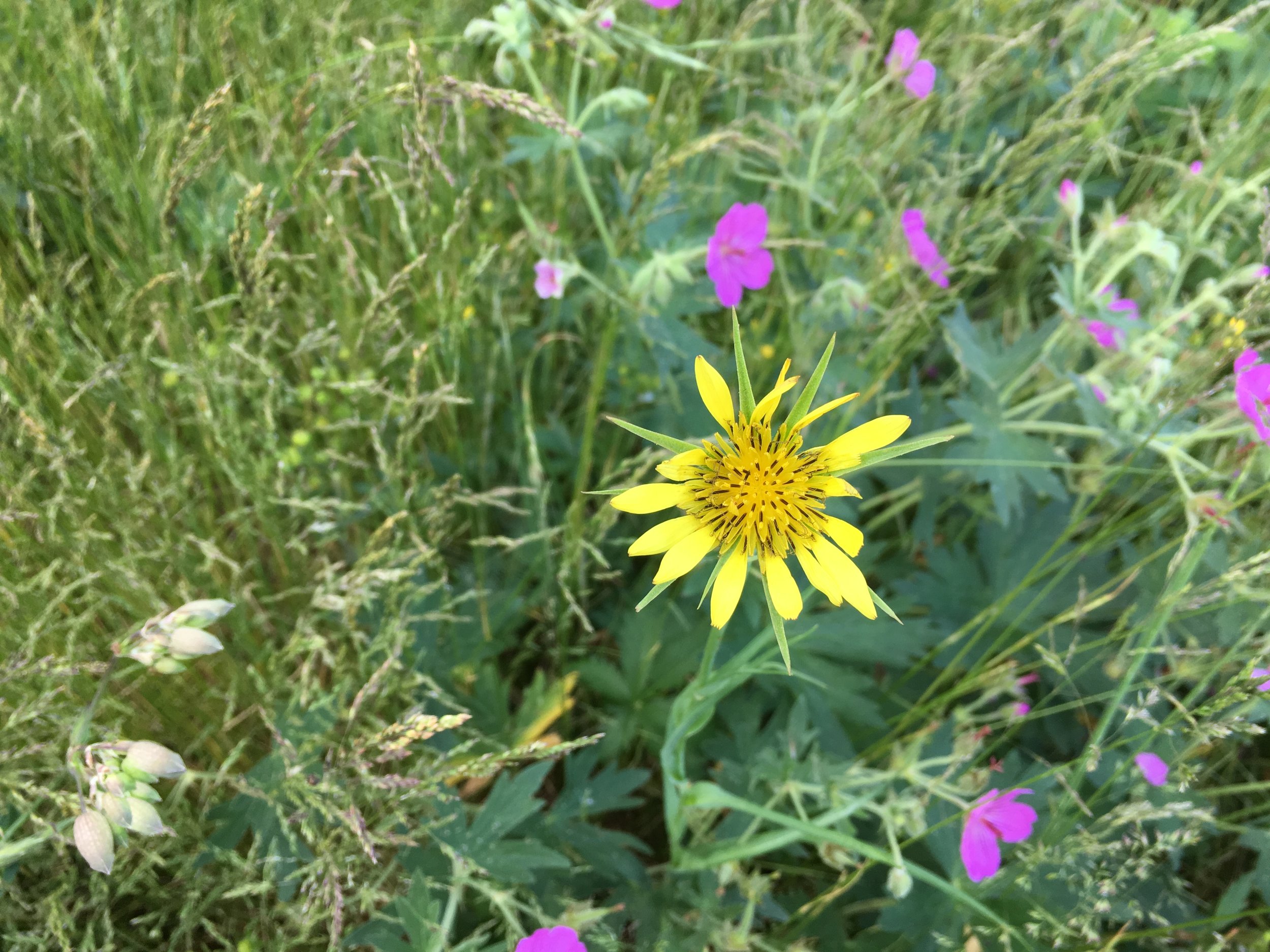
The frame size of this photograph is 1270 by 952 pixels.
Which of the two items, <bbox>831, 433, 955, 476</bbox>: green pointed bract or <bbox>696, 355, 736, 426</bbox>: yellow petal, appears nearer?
<bbox>831, 433, 955, 476</bbox>: green pointed bract

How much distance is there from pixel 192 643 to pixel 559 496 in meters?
0.93

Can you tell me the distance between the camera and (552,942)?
103 cm

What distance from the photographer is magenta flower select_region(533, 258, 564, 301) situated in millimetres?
1463

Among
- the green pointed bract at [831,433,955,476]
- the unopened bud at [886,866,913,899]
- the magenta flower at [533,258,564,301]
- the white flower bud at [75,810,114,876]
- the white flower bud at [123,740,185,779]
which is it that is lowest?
the unopened bud at [886,866,913,899]

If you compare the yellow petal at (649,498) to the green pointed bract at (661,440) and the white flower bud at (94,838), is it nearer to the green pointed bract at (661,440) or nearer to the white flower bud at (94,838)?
the green pointed bract at (661,440)

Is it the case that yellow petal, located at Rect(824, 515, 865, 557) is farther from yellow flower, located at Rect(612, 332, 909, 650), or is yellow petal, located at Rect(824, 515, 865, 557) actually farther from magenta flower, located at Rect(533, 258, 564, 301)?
magenta flower, located at Rect(533, 258, 564, 301)

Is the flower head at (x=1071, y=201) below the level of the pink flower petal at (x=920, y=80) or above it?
below

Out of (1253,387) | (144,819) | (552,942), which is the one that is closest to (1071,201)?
(1253,387)

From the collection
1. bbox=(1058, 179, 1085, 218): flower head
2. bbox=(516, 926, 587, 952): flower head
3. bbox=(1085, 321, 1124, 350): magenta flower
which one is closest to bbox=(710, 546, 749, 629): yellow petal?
bbox=(516, 926, 587, 952): flower head

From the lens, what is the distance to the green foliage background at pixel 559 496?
4.03 ft

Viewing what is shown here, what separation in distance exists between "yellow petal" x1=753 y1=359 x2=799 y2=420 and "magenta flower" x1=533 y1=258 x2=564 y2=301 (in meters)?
0.65

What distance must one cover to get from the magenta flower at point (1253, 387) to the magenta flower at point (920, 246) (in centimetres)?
51

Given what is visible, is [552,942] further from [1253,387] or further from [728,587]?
[1253,387]

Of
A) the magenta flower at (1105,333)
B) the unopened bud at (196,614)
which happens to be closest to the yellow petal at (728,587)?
the unopened bud at (196,614)
